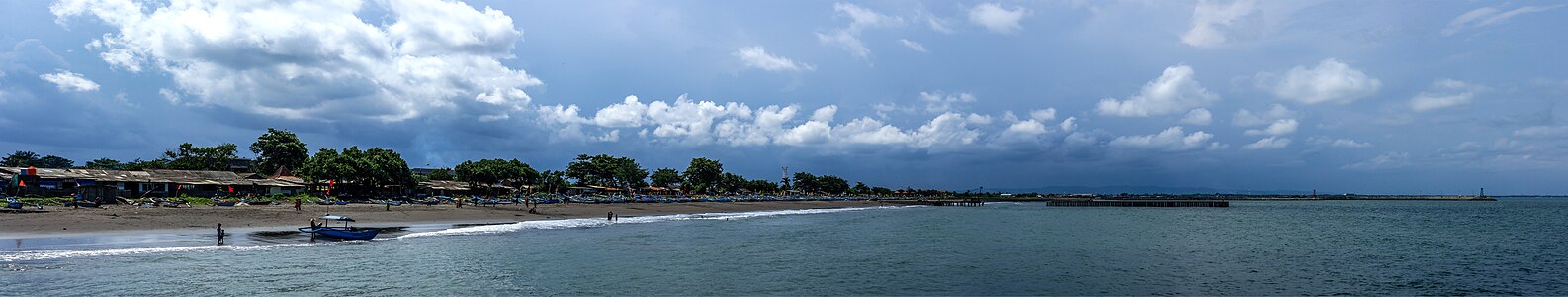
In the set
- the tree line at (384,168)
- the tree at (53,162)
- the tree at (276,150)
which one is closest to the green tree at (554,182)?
the tree line at (384,168)

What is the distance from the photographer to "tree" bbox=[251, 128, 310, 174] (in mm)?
99000

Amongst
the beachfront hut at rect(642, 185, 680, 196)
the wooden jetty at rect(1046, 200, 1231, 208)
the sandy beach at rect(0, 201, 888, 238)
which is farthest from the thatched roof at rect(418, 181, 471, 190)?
the wooden jetty at rect(1046, 200, 1231, 208)

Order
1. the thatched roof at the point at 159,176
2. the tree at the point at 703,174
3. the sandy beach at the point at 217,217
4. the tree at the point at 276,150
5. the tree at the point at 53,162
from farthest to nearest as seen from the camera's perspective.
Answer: the tree at the point at 703,174, the tree at the point at 53,162, the tree at the point at 276,150, the thatched roof at the point at 159,176, the sandy beach at the point at 217,217

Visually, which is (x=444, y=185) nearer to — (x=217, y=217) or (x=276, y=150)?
(x=276, y=150)

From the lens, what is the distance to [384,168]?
8338cm

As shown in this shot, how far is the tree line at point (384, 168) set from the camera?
268 ft

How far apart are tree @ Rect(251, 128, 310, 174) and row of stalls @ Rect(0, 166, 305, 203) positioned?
15.0 meters

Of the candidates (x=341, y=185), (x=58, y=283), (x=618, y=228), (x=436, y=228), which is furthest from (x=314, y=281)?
(x=341, y=185)

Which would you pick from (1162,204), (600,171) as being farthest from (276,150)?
(1162,204)

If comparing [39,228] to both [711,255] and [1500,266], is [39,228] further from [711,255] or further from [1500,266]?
[1500,266]

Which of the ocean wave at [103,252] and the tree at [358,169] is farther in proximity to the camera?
the tree at [358,169]

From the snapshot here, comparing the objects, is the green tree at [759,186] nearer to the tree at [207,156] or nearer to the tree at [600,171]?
the tree at [600,171]

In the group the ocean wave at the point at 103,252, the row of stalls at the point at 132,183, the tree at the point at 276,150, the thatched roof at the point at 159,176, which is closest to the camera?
the ocean wave at the point at 103,252

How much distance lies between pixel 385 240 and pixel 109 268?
1399 centimetres
